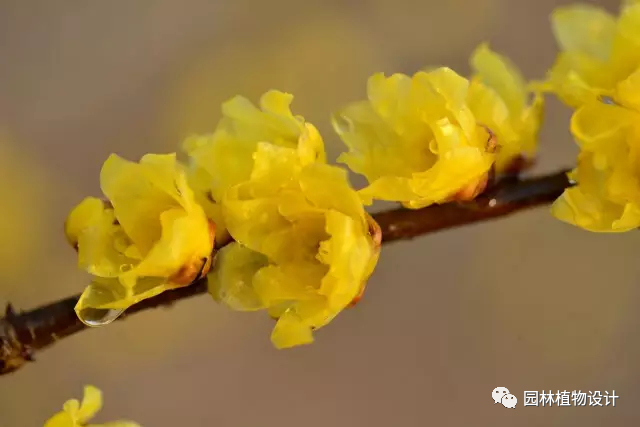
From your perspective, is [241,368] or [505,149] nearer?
[505,149]

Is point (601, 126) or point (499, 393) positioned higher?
point (601, 126)

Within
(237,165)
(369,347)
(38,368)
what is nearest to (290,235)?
(237,165)

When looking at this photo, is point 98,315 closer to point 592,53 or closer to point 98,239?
point 98,239

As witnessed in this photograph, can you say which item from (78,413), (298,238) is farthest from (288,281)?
(78,413)

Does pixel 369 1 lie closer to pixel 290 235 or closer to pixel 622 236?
pixel 622 236

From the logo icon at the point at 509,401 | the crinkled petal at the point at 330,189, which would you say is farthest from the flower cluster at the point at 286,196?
the logo icon at the point at 509,401
